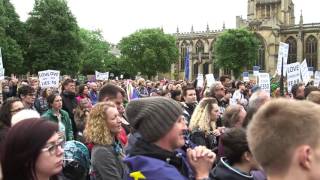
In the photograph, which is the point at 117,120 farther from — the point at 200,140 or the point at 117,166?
the point at 200,140

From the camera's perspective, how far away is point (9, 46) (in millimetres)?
47656

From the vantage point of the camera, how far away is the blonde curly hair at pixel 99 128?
5067 millimetres

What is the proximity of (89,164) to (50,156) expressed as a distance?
6.68 feet

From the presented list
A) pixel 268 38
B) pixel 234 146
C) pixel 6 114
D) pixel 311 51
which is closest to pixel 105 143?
pixel 234 146

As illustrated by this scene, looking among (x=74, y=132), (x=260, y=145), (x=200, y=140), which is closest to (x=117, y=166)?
(x=200, y=140)

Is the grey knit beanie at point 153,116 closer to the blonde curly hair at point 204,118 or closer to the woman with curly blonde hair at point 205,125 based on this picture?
the woman with curly blonde hair at point 205,125

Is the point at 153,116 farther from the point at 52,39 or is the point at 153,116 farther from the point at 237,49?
the point at 237,49

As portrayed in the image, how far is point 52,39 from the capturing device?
51.6m

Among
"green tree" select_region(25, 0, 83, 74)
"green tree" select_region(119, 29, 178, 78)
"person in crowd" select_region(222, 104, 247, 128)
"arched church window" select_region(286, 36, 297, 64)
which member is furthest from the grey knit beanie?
"arched church window" select_region(286, 36, 297, 64)

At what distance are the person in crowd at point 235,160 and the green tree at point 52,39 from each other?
47.5 m

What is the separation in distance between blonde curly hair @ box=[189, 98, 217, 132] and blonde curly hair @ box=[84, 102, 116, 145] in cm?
208

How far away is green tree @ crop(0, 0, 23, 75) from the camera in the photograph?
152ft

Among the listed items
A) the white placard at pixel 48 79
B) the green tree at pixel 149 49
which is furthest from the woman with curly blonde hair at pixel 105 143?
the green tree at pixel 149 49

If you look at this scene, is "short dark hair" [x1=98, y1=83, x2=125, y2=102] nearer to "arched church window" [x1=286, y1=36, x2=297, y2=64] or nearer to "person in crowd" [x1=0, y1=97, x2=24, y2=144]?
"person in crowd" [x1=0, y1=97, x2=24, y2=144]
